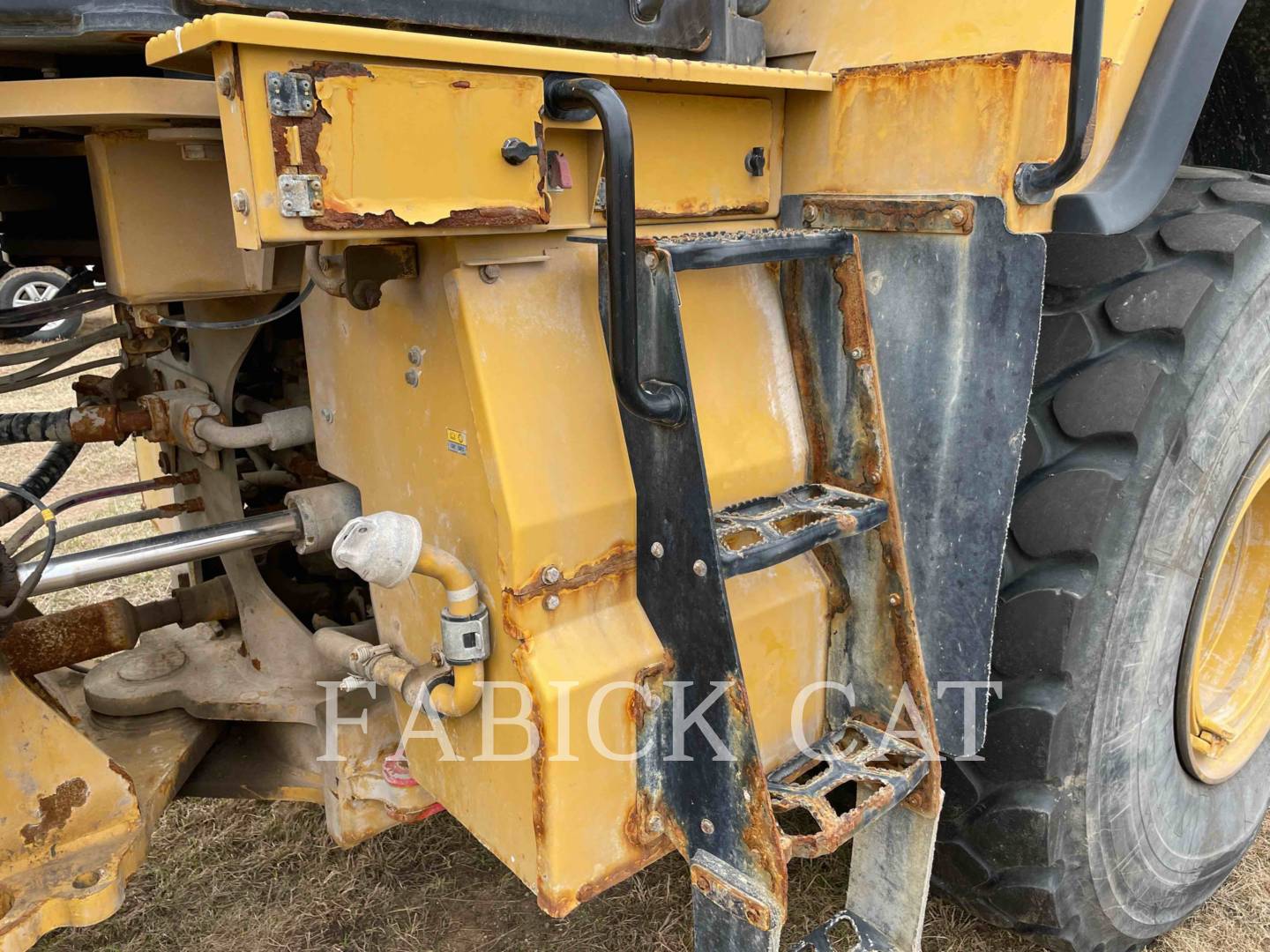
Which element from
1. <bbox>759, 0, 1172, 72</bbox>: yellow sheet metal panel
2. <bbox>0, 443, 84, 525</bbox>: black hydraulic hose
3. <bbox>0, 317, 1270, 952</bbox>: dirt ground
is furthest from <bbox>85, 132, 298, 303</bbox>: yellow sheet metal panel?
<bbox>0, 317, 1270, 952</bbox>: dirt ground

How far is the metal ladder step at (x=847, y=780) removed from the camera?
1.37 meters

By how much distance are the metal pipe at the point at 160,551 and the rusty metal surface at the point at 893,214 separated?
922 mm

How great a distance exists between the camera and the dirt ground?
2139 millimetres

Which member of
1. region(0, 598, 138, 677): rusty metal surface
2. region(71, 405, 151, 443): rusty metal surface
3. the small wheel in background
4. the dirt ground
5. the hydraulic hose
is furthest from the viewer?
the small wheel in background

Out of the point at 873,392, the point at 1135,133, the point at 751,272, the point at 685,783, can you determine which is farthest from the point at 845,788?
the point at 1135,133

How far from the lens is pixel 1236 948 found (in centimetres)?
212

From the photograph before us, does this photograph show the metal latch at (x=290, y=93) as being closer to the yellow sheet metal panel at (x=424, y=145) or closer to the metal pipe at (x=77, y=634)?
the yellow sheet metal panel at (x=424, y=145)

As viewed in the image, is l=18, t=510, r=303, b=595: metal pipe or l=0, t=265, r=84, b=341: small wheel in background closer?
l=18, t=510, r=303, b=595: metal pipe

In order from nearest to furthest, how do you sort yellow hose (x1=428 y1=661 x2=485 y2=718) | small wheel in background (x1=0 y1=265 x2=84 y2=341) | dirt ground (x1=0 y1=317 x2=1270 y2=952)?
yellow hose (x1=428 y1=661 x2=485 y2=718), dirt ground (x1=0 y1=317 x2=1270 y2=952), small wheel in background (x1=0 y1=265 x2=84 y2=341)

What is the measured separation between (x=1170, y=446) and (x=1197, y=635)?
1.45 feet

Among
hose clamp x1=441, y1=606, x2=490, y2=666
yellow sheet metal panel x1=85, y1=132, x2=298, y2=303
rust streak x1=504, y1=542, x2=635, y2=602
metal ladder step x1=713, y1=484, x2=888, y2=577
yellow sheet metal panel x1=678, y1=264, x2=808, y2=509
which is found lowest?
hose clamp x1=441, y1=606, x2=490, y2=666

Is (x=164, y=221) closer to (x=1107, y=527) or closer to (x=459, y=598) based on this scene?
(x=459, y=598)

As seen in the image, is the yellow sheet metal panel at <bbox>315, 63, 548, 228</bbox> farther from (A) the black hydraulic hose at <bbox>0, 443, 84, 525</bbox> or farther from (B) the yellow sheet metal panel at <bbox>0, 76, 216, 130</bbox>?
(A) the black hydraulic hose at <bbox>0, 443, 84, 525</bbox>

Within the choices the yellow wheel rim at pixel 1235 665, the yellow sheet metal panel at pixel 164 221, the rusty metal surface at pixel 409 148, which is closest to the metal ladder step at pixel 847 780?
the yellow wheel rim at pixel 1235 665
